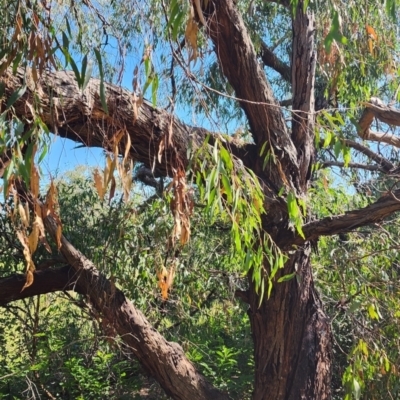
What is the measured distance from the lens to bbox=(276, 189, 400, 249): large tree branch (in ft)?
11.1

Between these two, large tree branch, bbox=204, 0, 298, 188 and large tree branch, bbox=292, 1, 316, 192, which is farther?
large tree branch, bbox=292, 1, 316, 192

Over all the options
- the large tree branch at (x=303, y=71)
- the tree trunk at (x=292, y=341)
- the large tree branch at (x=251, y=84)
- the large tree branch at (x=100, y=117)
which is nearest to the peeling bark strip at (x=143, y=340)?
the tree trunk at (x=292, y=341)

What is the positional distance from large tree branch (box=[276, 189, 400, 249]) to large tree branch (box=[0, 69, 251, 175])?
2.64 ft

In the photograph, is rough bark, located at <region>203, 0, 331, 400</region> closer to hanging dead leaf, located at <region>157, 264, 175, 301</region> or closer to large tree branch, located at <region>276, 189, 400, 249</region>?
large tree branch, located at <region>276, 189, 400, 249</region>

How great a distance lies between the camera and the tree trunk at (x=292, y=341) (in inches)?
148

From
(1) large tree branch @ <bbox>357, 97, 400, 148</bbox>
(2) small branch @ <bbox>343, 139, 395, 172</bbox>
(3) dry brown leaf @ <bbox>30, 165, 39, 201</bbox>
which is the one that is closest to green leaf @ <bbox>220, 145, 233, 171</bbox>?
(3) dry brown leaf @ <bbox>30, 165, 39, 201</bbox>

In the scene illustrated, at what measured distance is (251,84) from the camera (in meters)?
3.70

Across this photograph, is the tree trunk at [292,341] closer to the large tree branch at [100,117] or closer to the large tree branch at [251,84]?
the large tree branch at [251,84]

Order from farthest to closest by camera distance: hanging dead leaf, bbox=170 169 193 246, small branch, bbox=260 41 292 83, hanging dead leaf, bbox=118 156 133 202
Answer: small branch, bbox=260 41 292 83, hanging dead leaf, bbox=170 169 193 246, hanging dead leaf, bbox=118 156 133 202

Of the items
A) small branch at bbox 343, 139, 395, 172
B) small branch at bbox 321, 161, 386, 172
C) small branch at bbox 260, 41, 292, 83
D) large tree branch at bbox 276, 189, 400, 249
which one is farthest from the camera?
small branch at bbox 260, 41, 292, 83

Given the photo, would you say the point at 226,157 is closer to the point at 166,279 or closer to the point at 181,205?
the point at 181,205

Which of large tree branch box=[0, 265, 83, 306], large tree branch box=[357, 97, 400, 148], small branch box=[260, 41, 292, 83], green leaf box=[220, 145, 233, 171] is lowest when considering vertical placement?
large tree branch box=[0, 265, 83, 306]

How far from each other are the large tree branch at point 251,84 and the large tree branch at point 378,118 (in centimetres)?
44

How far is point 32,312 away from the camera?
5.32 m
